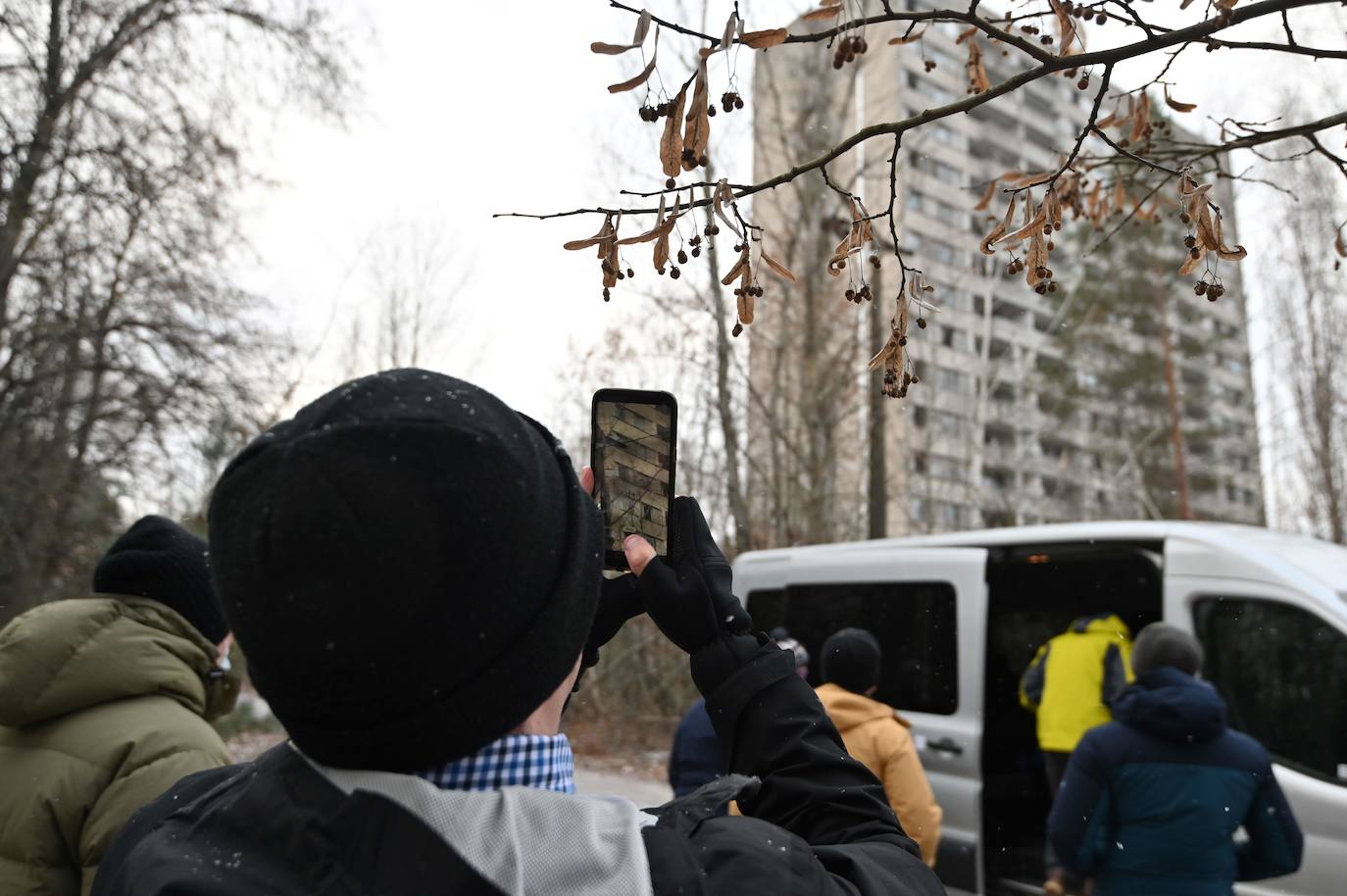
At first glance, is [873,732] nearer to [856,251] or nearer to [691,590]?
[856,251]

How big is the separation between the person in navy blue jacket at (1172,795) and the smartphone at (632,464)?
2.89 meters

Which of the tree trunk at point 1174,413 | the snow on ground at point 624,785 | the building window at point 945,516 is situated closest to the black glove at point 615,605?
the snow on ground at point 624,785

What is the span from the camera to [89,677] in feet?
8.04

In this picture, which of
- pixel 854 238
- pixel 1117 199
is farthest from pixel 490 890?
pixel 1117 199

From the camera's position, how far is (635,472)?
4.98ft

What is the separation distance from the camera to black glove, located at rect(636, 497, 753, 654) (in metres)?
1.39

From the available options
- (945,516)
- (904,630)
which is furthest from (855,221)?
(945,516)

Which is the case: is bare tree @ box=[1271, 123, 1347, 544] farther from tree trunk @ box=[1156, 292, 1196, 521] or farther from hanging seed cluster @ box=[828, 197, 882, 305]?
hanging seed cluster @ box=[828, 197, 882, 305]

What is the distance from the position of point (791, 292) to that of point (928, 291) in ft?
49.5

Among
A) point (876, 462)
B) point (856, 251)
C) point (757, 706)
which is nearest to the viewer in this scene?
point (757, 706)

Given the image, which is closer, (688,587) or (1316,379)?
(688,587)

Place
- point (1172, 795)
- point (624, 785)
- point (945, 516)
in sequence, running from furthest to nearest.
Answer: point (945, 516)
point (624, 785)
point (1172, 795)

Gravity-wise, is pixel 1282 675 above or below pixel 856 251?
below

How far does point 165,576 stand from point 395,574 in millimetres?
2135
